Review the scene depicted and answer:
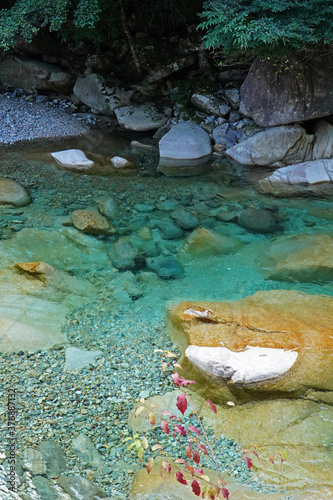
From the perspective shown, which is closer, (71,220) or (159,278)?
(159,278)

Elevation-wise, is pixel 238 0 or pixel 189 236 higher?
pixel 238 0

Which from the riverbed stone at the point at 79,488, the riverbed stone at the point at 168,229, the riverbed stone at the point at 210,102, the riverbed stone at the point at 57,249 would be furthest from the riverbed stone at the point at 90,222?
the riverbed stone at the point at 210,102

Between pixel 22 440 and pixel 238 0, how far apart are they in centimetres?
753

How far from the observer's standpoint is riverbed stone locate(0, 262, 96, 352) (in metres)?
4.39

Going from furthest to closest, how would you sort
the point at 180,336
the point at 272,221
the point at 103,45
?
the point at 103,45
the point at 272,221
the point at 180,336

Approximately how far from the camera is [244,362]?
3812mm

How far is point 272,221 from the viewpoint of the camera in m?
6.86

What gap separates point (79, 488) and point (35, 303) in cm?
228

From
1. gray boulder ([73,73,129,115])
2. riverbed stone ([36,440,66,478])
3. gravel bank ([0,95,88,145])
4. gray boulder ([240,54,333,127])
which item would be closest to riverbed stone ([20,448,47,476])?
riverbed stone ([36,440,66,478])

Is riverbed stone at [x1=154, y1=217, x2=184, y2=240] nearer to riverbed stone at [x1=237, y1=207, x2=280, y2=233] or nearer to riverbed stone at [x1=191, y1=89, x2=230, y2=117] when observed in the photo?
riverbed stone at [x1=237, y1=207, x2=280, y2=233]

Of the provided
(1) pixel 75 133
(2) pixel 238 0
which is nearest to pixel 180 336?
(2) pixel 238 0

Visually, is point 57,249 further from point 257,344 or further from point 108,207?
point 257,344

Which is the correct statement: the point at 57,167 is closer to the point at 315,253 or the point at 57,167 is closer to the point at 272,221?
the point at 272,221

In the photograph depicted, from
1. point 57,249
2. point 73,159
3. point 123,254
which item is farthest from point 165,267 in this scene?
point 73,159
